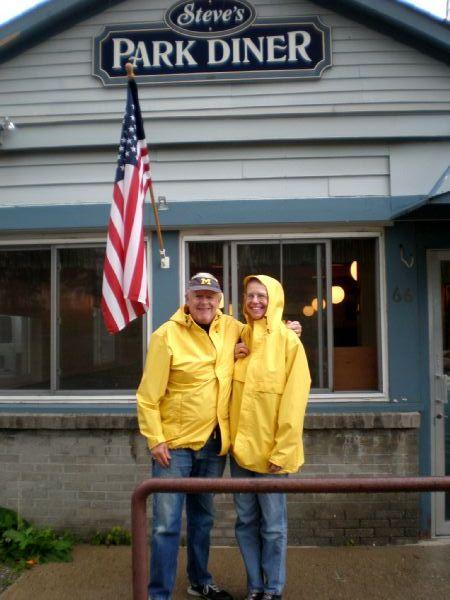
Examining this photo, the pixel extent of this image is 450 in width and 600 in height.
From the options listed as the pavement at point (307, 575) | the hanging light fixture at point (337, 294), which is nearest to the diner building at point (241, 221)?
the hanging light fixture at point (337, 294)

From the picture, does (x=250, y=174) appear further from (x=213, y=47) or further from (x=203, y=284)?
(x=203, y=284)

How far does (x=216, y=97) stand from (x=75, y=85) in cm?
120

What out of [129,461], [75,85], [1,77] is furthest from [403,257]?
[1,77]

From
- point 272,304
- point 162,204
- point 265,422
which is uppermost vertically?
point 162,204

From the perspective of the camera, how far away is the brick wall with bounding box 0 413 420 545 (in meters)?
5.01

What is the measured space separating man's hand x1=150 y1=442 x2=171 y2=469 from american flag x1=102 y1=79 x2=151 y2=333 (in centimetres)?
102

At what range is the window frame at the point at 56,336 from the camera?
525 centimetres

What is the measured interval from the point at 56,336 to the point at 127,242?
147 centimetres

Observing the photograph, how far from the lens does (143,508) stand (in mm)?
2752

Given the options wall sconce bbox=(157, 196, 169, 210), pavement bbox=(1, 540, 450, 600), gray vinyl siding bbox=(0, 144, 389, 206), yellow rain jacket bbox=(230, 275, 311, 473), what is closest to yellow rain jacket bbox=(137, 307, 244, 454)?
yellow rain jacket bbox=(230, 275, 311, 473)

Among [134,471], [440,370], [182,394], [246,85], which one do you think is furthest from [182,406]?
[246,85]

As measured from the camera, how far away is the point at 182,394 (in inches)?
145

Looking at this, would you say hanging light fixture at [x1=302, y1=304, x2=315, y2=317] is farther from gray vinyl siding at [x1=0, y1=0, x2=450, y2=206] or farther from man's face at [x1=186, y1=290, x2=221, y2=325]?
man's face at [x1=186, y1=290, x2=221, y2=325]

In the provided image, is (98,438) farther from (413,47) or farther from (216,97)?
(413,47)
